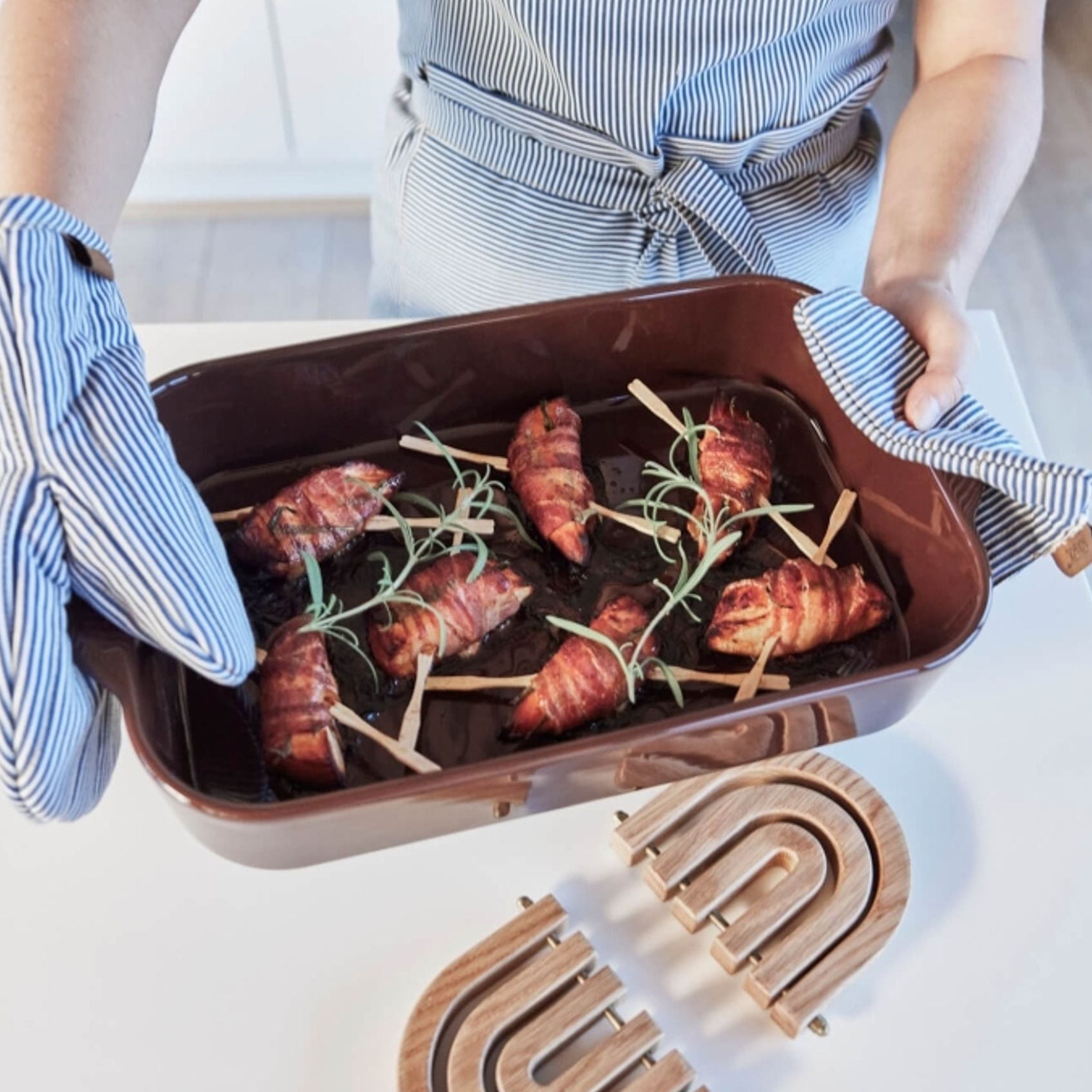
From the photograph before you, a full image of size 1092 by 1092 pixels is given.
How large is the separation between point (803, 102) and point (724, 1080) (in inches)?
31.0

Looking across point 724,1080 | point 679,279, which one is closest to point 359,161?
point 679,279

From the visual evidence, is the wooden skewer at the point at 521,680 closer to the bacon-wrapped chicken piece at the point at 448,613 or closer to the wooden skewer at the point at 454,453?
the bacon-wrapped chicken piece at the point at 448,613

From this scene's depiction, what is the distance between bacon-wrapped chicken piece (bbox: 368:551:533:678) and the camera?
779 millimetres

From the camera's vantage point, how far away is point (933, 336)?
852mm

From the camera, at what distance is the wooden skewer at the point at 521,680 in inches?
30.3

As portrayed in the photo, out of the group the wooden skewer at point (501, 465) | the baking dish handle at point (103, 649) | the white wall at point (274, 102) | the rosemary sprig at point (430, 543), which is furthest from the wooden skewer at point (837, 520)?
the white wall at point (274, 102)

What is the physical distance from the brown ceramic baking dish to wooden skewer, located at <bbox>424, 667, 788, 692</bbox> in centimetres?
2

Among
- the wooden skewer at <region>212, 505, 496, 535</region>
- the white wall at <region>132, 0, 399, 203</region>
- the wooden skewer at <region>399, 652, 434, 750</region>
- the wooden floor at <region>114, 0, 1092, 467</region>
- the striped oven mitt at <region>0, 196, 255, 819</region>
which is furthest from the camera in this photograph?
the wooden floor at <region>114, 0, 1092, 467</region>

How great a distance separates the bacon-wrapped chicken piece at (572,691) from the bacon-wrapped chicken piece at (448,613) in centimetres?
5

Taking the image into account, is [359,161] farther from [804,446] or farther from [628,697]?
[628,697]

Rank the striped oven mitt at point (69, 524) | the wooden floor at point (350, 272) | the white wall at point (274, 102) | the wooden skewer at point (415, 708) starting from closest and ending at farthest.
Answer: the striped oven mitt at point (69, 524) → the wooden skewer at point (415, 708) → the white wall at point (274, 102) → the wooden floor at point (350, 272)

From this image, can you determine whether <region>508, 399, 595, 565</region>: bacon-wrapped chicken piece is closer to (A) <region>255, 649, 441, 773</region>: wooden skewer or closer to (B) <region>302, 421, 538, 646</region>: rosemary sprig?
(B) <region>302, 421, 538, 646</region>: rosemary sprig

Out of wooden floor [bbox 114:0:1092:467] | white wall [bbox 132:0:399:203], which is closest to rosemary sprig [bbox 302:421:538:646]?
white wall [bbox 132:0:399:203]

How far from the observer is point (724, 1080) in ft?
2.27
